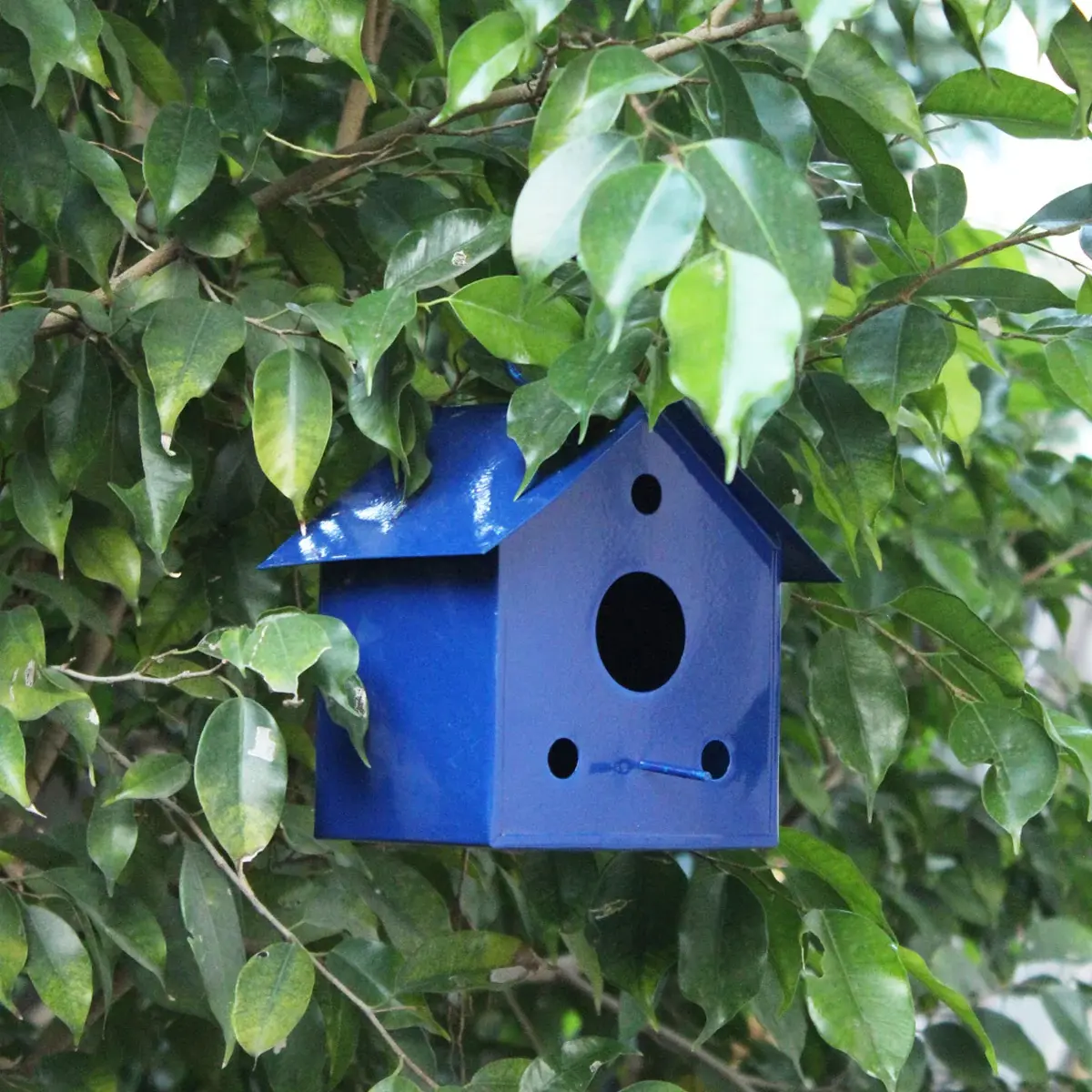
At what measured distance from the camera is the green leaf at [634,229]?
44cm

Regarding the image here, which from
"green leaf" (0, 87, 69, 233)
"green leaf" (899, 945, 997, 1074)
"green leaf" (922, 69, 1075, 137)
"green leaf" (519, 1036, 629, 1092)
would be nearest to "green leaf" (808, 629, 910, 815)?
Answer: "green leaf" (899, 945, 997, 1074)

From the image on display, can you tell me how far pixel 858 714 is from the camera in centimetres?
87

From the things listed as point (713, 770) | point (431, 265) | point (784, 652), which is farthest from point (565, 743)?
point (784, 652)

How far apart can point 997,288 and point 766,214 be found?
339 millimetres

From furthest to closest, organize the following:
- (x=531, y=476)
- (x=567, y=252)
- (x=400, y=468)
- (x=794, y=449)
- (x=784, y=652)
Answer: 1. (x=784, y=652)
2. (x=794, y=449)
3. (x=400, y=468)
4. (x=531, y=476)
5. (x=567, y=252)

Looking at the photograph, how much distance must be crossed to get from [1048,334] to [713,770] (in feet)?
1.07

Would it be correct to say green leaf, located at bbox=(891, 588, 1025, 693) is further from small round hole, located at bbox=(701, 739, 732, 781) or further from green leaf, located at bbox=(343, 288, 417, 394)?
green leaf, located at bbox=(343, 288, 417, 394)

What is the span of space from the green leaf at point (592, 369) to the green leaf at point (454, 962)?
0.35 metres

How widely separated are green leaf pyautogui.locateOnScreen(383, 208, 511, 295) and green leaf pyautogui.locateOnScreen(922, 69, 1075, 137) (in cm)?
24

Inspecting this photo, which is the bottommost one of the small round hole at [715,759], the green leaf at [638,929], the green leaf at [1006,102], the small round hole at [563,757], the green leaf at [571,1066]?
the green leaf at [571,1066]

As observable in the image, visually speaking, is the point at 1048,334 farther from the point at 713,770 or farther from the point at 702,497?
the point at 713,770

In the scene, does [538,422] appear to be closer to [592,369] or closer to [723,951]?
[592,369]

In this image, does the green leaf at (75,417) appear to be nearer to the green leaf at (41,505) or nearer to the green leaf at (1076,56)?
the green leaf at (41,505)

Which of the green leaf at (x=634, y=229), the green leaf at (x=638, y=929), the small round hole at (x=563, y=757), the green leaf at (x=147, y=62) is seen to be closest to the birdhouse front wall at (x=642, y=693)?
the small round hole at (x=563, y=757)
